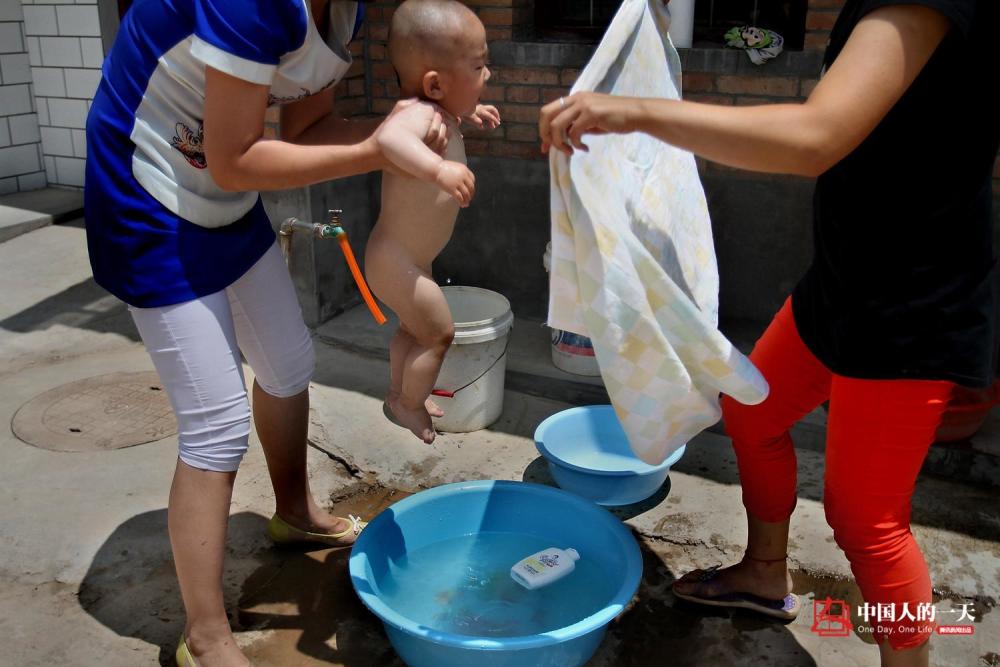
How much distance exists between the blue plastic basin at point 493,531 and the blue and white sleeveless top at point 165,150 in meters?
0.95

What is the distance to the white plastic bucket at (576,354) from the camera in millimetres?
4266

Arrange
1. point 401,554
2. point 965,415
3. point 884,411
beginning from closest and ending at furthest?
1. point 884,411
2. point 401,554
3. point 965,415

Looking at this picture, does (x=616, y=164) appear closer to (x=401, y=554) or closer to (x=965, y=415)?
(x=401, y=554)

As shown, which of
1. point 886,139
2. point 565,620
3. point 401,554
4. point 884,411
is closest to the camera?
point 886,139

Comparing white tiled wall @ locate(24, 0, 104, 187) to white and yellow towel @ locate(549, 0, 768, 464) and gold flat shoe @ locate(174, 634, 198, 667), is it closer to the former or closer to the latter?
gold flat shoe @ locate(174, 634, 198, 667)

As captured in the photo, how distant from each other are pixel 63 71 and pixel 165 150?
5.19m

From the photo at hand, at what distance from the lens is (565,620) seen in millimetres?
2762

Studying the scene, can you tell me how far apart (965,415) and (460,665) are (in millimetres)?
2352

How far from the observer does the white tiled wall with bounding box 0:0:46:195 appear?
655 cm

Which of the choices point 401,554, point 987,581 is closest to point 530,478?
point 401,554

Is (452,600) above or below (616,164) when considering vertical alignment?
below

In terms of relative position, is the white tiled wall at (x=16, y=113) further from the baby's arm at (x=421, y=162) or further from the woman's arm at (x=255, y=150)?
the baby's arm at (x=421, y=162)

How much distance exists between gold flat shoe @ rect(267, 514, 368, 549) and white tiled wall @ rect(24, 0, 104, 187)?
4.58 m

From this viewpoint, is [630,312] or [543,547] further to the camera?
[543,547]
